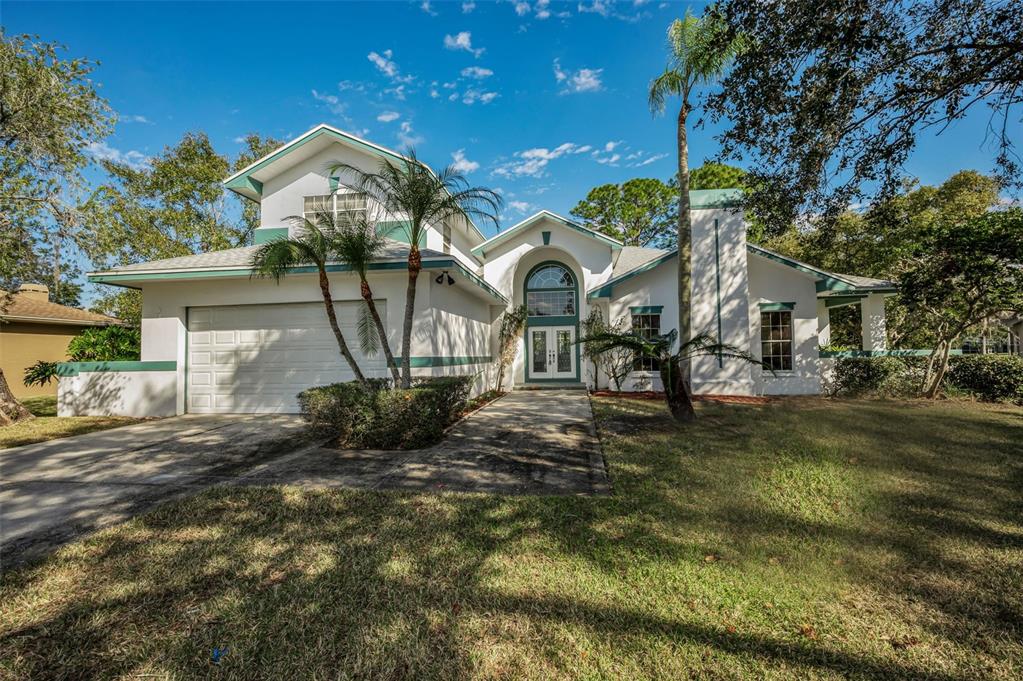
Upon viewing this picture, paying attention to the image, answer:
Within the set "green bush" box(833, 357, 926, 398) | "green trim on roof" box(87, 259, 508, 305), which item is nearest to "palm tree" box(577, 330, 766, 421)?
"green trim on roof" box(87, 259, 508, 305)

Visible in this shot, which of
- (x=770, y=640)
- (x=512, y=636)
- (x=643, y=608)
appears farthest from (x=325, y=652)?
(x=770, y=640)

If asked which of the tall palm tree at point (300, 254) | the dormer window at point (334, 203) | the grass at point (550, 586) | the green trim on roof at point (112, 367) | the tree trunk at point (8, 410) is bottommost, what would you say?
the grass at point (550, 586)

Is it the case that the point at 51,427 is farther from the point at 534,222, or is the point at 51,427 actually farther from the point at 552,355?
the point at 534,222

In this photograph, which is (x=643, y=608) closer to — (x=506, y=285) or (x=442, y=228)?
(x=442, y=228)

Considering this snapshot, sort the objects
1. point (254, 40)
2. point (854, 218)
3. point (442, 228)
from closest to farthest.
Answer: point (254, 40) → point (442, 228) → point (854, 218)

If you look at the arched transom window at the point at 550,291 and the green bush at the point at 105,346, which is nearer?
the green bush at the point at 105,346

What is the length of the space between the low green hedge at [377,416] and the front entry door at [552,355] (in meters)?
9.91

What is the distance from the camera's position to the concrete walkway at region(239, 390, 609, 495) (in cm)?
495

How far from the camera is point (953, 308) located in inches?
419

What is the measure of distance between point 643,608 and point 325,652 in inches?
77.1

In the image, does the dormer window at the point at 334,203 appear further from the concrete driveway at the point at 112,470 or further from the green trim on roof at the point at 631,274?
the green trim on roof at the point at 631,274

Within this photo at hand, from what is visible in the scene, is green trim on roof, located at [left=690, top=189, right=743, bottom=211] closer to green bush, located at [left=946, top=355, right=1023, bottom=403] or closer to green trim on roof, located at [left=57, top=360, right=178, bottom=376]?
green bush, located at [left=946, top=355, right=1023, bottom=403]

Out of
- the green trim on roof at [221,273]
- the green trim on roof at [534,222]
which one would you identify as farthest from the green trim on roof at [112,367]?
the green trim on roof at [534,222]

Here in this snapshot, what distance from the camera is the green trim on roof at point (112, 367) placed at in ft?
33.5
